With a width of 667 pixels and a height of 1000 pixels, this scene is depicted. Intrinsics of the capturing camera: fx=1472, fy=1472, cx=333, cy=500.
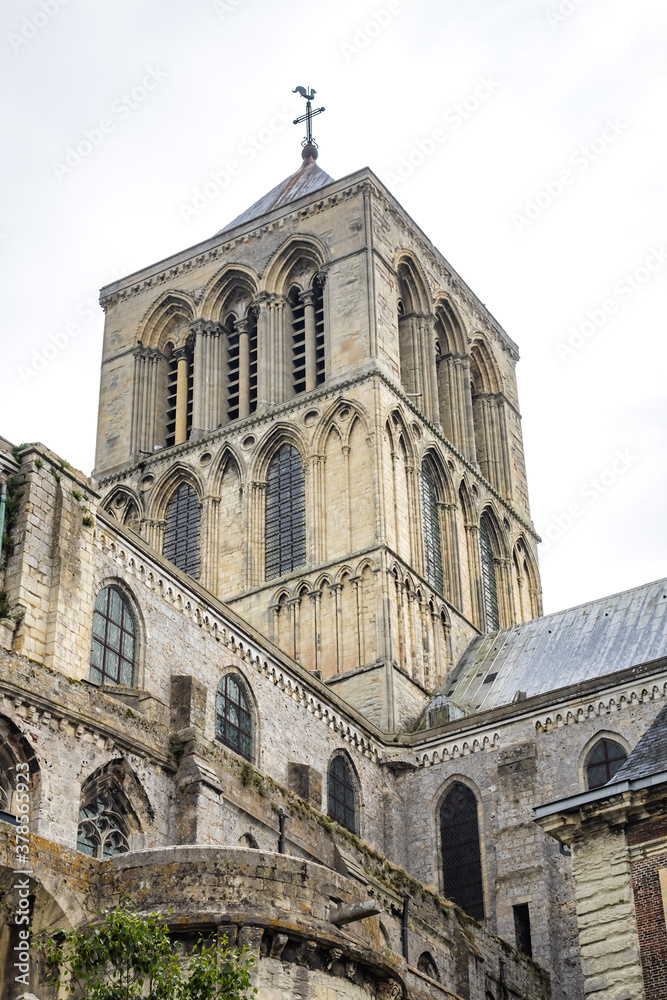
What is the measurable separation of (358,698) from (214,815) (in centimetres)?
1494

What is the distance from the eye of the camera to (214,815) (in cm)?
2605

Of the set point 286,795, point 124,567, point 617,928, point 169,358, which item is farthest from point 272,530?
point 617,928

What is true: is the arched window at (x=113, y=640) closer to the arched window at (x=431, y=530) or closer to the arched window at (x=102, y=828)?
the arched window at (x=102, y=828)

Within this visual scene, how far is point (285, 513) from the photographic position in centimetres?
4588

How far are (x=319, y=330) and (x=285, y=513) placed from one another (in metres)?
7.38

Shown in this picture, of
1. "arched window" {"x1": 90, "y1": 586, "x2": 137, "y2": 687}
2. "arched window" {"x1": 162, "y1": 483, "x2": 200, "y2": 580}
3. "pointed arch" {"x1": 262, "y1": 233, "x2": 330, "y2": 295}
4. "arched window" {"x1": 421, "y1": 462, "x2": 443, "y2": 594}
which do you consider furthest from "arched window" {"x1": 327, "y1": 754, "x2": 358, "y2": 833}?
"pointed arch" {"x1": 262, "y1": 233, "x2": 330, "y2": 295}

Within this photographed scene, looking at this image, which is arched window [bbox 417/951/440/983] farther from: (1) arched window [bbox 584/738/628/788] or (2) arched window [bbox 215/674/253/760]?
(1) arched window [bbox 584/738/628/788]

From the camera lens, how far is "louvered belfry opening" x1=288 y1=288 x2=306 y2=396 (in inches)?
1942

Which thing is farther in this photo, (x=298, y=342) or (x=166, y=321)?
(x=166, y=321)

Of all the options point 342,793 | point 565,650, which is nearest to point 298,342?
point 565,650

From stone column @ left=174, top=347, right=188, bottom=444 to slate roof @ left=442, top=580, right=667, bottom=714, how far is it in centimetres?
1279

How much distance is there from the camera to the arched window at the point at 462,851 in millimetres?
35094

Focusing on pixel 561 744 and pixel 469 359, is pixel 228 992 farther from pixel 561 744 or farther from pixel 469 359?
pixel 469 359

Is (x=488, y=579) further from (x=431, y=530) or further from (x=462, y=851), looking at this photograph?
(x=462, y=851)
